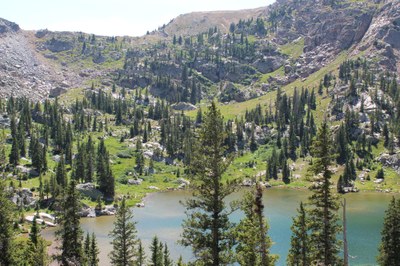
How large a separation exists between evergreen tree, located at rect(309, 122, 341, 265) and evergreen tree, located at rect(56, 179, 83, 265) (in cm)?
2580

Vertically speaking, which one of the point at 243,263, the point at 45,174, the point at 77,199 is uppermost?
the point at 77,199

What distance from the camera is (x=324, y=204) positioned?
37.5 metres

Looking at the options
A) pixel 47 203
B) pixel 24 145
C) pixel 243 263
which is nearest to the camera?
pixel 243 263

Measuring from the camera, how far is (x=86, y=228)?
106125 mm

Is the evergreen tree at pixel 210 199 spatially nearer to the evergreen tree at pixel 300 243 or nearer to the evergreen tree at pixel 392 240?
the evergreen tree at pixel 300 243

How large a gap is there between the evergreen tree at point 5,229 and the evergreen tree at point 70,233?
16.5 ft

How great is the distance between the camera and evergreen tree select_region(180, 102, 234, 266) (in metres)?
30.7

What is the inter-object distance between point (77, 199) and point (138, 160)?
142788 mm

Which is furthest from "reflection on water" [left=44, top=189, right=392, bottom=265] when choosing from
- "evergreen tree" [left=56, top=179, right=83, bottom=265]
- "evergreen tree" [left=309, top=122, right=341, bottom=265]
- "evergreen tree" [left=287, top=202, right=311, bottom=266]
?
"evergreen tree" [left=309, top=122, right=341, bottom=265]

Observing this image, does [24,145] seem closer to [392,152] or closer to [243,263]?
[243,263]

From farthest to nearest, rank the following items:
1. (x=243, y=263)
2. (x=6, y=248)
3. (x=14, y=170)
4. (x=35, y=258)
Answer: (x=14, y=170) < (x=35, y=258) < (x=6, y=248) < (x=243, y=263)

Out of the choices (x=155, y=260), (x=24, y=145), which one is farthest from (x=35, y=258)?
(x=24, y=145)

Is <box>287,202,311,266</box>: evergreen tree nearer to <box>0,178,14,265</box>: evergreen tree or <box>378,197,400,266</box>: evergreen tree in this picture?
<box>378,197,400,266</box>: evergreen tree

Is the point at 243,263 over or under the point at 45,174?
over
